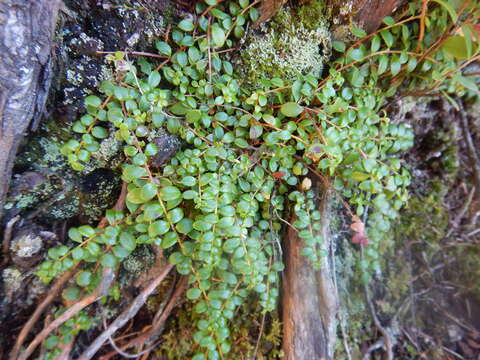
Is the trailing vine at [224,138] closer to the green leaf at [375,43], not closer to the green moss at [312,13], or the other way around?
the green leaf at [375,43]

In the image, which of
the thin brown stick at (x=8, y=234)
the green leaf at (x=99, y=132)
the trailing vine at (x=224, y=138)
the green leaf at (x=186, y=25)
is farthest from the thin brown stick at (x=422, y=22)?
the thin brown stick at (x=8, y=234)

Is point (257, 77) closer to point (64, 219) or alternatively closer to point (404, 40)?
point (404, 40)

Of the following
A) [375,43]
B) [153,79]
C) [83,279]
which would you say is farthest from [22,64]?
[375,43]

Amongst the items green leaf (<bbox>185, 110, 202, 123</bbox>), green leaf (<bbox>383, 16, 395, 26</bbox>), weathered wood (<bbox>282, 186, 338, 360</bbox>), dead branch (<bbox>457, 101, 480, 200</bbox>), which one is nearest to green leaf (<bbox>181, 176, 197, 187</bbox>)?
green leaf (<bbox>185, 110, 202, 123</bbox>)

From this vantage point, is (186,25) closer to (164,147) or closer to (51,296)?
(164,147)

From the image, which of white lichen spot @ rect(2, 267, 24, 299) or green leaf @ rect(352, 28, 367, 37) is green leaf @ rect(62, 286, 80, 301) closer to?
white lichen spot @ rect(2, 267, 24, 299)

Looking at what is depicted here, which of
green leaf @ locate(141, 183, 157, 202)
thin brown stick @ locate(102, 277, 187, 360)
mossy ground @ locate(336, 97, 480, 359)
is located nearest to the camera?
green leaf @ locate(141, 183, 157, 202)

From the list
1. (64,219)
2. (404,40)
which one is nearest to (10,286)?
(64,219)
